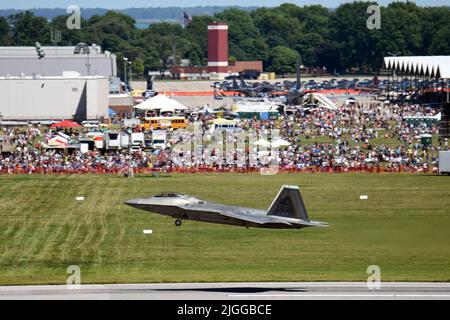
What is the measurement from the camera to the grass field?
189 feet

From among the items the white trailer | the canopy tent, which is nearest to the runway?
the white trailer

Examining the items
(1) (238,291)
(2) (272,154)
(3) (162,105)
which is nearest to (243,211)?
(1) (238,291)

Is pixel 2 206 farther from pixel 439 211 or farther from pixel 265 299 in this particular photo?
pixel 265 299

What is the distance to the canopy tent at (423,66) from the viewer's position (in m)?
149

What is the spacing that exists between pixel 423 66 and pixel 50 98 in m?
48.7

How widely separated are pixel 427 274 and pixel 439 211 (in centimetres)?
1815

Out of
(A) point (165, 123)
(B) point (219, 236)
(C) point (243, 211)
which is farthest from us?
(A) point (165, 123)

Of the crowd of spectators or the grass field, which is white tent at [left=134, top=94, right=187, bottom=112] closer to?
the crowd of spectators

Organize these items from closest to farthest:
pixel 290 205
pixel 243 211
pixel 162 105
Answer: pixel 290 205
pixel 243 211
pixel 162 105

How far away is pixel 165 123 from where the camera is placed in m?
125

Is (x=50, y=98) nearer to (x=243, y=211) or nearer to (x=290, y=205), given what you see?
(x=243, y=211)

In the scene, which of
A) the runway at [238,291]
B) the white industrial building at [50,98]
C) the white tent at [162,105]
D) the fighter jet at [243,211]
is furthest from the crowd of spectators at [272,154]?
the runway at [238,291]

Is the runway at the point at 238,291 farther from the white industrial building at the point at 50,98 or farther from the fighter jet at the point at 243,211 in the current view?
the white industrial building at the point at 50,98

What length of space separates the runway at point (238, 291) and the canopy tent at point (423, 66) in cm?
9778
